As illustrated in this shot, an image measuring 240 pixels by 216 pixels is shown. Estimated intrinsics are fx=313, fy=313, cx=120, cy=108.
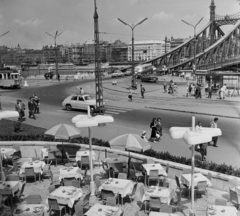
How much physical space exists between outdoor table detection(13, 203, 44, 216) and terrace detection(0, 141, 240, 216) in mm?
29

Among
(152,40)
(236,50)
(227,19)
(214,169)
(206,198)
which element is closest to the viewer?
(206,198)

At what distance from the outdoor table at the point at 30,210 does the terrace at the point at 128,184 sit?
0.09ft

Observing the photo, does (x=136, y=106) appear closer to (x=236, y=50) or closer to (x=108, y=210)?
(x=108, y=210)

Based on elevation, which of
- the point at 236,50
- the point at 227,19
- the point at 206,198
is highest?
→ the point at 227,19

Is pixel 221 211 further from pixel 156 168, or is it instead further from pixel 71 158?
pixel 71 158

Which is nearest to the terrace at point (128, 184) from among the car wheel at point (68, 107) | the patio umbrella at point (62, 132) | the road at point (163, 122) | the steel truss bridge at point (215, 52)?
the patio umbrella at point (62, 132)

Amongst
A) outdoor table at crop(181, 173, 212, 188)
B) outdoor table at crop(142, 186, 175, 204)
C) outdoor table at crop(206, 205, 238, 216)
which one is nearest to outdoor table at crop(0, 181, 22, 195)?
outdoor table at crop(142, 186, 175, 204)

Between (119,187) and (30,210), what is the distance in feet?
7.82

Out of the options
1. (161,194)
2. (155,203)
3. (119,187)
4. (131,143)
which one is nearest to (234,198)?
(161,194)

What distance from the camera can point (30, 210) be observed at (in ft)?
23.8

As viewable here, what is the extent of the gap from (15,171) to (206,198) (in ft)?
20.4

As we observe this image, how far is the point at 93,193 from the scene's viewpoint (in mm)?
9180

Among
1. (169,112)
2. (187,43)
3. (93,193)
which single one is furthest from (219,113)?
(187,43)

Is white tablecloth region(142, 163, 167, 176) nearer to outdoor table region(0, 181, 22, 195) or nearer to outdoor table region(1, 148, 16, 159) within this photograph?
outdoor table region(0, 181, 22, 195)
